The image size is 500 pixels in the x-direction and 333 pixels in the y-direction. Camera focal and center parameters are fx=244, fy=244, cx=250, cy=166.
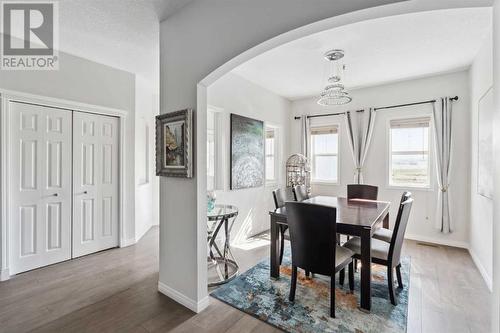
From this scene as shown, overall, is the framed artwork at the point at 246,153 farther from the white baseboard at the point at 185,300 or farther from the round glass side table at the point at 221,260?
the white baseboard at the point at 185,300

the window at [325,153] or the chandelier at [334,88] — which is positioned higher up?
the chandelier at [334,88]

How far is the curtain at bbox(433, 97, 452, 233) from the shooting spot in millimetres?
4035

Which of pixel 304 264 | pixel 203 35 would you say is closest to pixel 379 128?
pixel 304 264

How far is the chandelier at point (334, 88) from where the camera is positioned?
3051mm

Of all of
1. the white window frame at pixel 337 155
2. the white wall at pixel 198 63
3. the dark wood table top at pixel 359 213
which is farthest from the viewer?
the white window frame at pixel 337 155

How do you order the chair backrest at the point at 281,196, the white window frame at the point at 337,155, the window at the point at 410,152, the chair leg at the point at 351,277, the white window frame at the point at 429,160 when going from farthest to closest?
the white window frame at the point at 337,155
the window at the point at 410,152
the white window frame at the point at 429,160
the chair backrest at the point at 281,196
the chair leg at the point at 351,277

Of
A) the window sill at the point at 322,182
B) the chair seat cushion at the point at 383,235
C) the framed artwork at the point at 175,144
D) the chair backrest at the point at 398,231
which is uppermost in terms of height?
the framed artwork at the point at 175,144

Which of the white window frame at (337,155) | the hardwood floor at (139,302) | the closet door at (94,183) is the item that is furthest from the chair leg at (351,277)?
the closet door at (94,183)

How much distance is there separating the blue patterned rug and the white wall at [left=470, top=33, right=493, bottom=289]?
3.15 ft

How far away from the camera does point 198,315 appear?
222 centimetres

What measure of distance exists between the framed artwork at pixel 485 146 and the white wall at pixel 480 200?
113 millimetres

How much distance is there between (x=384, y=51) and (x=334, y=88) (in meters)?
0.95

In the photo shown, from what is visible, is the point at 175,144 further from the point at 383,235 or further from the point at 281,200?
the point at 383,235

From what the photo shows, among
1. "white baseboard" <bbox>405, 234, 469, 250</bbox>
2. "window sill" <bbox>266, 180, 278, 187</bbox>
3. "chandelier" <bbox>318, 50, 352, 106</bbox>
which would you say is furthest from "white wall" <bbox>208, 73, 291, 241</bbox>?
"white baseboard" <bbox>405, 234, 469, 250</bbox>
